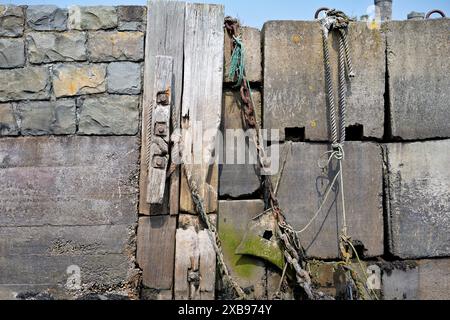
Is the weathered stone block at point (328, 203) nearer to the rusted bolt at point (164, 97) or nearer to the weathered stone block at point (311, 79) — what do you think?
the weathered stone block at point (311, 79)

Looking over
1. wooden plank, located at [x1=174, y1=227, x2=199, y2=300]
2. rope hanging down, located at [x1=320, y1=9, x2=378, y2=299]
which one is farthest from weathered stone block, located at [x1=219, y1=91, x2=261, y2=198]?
rope hanging down, located at [x1=320, y1=9, x2=378, y2=299]

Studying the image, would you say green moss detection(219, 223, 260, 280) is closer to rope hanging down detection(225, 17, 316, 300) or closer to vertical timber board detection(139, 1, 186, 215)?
rope hanging down detection(225, 17, 316, 300)

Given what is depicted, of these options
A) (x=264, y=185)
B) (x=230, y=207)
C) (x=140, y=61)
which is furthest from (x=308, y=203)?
(x=140, y=61)

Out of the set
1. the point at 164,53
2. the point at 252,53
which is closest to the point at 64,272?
the point at 164,53

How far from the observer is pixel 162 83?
3717 mm

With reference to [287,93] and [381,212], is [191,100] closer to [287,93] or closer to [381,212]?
[287,93]

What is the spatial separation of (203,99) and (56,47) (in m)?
1.22

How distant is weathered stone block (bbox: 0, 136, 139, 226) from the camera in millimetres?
3773

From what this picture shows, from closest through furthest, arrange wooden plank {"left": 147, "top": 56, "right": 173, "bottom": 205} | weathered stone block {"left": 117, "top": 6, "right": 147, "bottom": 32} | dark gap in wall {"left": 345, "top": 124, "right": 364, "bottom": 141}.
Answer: wooden plank {"left": 147, "top": 56, "right": 173, "bottom": 205} < weathered stone block {"left": 117, "top": 6, "right": 147, "bottom": 32} < dark gap in wall {"left": 345, "top": 124, "right": 364, "bottom": 141}

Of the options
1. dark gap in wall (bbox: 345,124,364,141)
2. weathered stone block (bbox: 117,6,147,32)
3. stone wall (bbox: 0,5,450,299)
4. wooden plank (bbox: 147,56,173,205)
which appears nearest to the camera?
wooden plank (bbox: 147,56,173,205)

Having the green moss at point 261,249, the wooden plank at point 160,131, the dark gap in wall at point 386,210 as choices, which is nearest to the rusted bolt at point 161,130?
the wooden plank at point 160,131

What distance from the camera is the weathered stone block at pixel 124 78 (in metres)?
3.83

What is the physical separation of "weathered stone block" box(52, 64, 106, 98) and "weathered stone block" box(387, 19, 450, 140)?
7.57ft

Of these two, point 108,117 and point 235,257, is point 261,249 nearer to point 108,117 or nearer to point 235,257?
point 235,257
